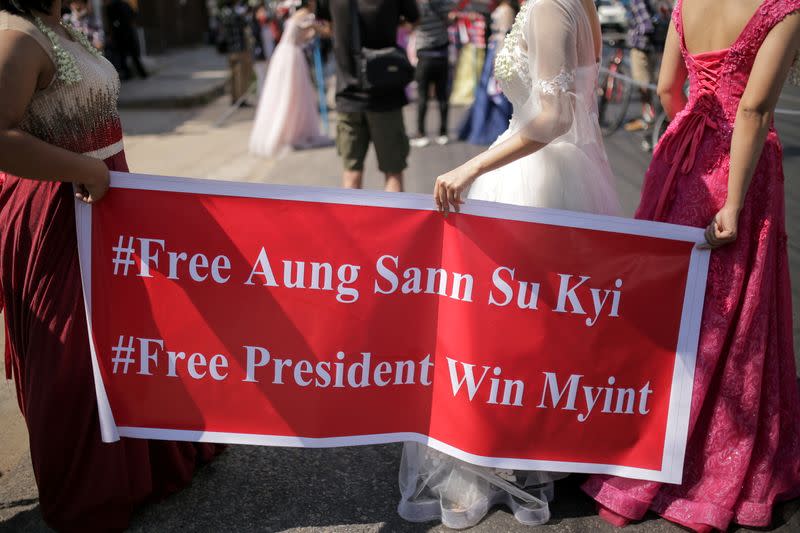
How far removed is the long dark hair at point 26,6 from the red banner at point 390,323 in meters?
0.51

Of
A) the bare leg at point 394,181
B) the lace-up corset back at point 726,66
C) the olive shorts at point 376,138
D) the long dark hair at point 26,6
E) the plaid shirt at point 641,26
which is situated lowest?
the bare leg at point 394,181

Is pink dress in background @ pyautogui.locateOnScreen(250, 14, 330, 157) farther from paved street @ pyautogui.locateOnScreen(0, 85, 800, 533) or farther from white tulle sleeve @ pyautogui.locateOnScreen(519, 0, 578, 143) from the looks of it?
white tulle sleeve @ pyautogui.locateOnScreen(519, 0, 578, 143)

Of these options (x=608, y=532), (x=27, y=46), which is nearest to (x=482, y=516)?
(x=608, y=532)

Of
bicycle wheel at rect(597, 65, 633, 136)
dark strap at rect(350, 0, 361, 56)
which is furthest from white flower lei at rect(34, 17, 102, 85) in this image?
bicycle wheel at rect(597, 65, 633, 136)

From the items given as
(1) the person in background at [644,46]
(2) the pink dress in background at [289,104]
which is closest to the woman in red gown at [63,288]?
(2) the pink dress in background at [289,104]

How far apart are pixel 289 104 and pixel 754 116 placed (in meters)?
7.26

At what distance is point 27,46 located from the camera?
1924 mm

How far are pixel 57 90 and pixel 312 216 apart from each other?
0.78 meters

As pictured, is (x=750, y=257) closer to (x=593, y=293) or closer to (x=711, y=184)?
(x=711, y=184)

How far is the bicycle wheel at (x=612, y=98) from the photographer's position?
362 inches

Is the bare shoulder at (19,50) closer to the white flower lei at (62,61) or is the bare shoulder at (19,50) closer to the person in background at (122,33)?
the white flower lei at (62,61)

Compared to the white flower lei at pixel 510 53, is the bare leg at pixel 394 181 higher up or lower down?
lower down

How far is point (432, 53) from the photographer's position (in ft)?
28.1

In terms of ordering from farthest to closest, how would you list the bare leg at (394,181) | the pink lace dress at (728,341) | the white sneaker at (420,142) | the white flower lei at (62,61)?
the white sneaker at (420,142), the bare leg at (394,181), the pink lace dress at (728,341), the white flower lei at (62,61)
